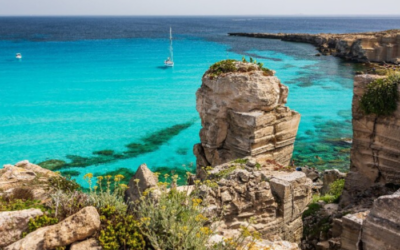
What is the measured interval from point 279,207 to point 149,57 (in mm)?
60850

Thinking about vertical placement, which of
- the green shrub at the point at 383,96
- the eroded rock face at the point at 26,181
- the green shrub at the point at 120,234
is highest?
the green shrub at the point at 383,96

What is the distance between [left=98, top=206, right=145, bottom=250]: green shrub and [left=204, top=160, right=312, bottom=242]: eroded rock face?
3211 millimetres

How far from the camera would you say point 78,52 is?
242ft

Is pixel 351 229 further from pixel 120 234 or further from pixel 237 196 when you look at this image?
pixel 120 234

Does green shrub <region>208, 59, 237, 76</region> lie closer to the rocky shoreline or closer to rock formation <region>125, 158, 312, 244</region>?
the rocky shoreline

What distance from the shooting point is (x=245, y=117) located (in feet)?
50.4

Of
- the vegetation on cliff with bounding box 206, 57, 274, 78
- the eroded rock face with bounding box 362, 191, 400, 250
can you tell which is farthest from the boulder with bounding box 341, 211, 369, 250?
the vegetation on cliff with bounding box 206, 57, 274, 78

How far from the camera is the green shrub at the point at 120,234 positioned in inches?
233

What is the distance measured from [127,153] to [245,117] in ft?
38.2

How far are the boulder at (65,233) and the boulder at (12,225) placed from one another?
15.4 inches

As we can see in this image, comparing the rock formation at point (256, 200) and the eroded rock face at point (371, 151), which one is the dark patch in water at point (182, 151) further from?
the rock formation at point (256, 200)

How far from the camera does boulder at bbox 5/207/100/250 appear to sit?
594 cm

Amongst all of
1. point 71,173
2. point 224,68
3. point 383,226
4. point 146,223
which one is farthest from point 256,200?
point 71,173

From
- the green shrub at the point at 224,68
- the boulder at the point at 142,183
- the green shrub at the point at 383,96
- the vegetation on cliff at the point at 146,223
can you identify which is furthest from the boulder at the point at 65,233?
the green shrub at the point at 224,68
